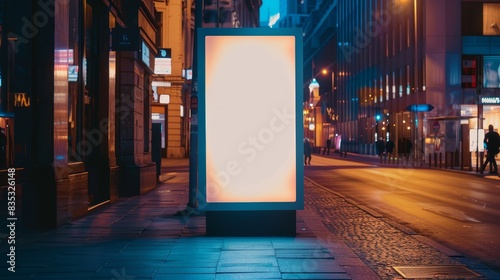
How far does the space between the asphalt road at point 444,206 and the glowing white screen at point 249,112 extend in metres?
3.12

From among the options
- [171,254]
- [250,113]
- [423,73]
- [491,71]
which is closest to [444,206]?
[250,113]

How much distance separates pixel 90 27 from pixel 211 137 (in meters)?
6.67

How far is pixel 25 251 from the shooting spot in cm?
942

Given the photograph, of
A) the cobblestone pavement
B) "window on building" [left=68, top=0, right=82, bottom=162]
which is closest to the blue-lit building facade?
the cobblestone pavement

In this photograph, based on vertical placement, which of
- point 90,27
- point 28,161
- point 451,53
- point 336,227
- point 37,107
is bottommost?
point 336,227

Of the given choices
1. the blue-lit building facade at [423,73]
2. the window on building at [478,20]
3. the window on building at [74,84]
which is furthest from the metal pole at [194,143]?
the window on building at [478,20]

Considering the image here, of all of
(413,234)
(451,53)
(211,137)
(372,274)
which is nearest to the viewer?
(372,274)

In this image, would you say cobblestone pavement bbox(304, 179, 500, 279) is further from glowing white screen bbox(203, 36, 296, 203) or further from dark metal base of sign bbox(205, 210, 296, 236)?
glowing white screen bbox(203, 36, 296, 203)

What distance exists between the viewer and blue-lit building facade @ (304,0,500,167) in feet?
156

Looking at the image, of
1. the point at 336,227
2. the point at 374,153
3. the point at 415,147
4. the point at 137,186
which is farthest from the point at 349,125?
the point at 336,227

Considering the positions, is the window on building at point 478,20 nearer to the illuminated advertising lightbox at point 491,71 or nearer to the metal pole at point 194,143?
the illuminated advertising lightbox at point 491,71

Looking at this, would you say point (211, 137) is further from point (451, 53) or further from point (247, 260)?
point (451, 53)

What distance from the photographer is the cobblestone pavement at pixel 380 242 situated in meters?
8.82

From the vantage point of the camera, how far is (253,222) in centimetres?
1095
